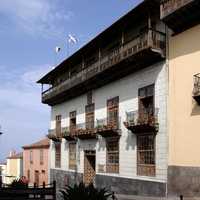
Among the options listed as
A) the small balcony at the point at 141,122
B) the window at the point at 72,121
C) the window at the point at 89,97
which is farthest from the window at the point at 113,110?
the window at the point at 72,121

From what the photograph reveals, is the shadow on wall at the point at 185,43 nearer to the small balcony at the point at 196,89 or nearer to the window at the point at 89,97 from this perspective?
the small balcony at the point at 196,89

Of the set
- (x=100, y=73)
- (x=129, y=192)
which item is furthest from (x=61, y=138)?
(x=129, y=192)

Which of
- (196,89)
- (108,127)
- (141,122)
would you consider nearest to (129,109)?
(108,127)

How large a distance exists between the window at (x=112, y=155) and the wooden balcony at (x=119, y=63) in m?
4.03

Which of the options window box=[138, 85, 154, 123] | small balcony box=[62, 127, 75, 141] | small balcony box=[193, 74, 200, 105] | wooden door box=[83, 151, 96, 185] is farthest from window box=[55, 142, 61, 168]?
small balcony box=[193, 74, 200, 105]

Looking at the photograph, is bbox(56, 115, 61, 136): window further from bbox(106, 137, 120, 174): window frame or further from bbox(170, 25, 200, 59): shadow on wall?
bbox(170, 25, 200, 59): shadow on wall

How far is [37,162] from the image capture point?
53844 mm

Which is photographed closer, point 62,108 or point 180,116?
point 180,116

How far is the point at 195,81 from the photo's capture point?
824 inches

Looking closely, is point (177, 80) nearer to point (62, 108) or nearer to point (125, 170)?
point (125, 170)

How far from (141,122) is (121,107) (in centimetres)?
432

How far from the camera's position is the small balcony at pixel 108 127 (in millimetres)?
28502

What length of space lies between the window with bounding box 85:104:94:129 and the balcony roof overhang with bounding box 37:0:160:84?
4.04m

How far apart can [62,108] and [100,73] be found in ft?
40.5
